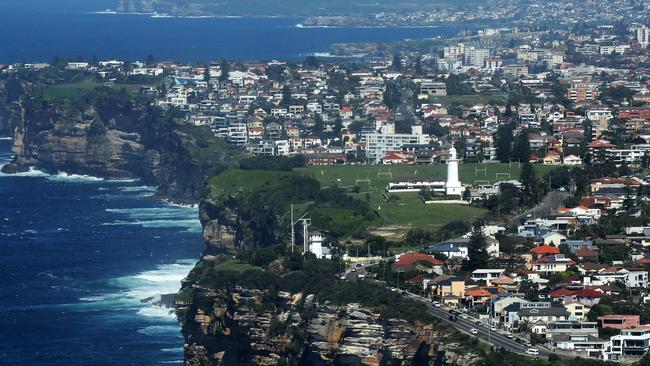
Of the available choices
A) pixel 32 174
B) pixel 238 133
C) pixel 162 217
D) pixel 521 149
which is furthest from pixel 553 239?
pixel 32 174

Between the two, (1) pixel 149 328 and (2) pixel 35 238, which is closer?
(1) pixel 149 328

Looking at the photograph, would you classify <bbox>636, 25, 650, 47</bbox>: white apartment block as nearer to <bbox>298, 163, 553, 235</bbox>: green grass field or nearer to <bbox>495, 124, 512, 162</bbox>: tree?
<bbox>495, 124, 512, 162</bbox>: tree

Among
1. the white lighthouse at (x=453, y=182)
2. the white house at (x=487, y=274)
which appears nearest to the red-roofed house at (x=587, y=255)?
the white house at (x=487, y=274)

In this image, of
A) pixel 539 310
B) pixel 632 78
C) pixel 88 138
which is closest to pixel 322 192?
pixel 539 310

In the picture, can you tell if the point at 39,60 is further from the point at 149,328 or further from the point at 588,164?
the point at 149,328

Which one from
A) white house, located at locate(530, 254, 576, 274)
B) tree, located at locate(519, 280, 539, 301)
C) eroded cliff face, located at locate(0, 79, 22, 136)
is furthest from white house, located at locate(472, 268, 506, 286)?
eroded cliff face, located at locate(0, 79, 22, 136)

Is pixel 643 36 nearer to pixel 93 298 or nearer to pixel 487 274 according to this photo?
pixel 93 298

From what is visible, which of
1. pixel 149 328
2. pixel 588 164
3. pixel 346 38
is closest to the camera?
pixel 149 328

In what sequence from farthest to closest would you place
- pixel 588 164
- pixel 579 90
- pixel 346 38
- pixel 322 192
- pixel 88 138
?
pixel 346 38 < pixel 579 90 < pixel 88 138 < pixel 588 164 < pixel 322 192
